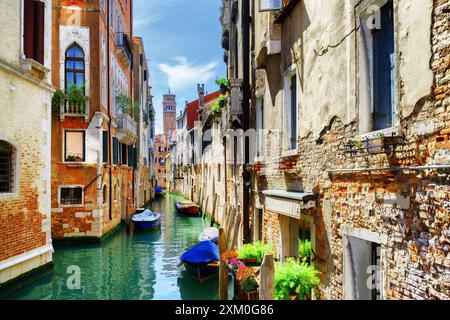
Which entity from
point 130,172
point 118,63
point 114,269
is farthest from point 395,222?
point 130,172

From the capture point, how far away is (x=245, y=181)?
31.2 feet

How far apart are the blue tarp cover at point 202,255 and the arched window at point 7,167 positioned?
4259 millimetres

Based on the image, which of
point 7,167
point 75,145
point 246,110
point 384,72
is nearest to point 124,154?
point 75,145

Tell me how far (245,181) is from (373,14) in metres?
6.04

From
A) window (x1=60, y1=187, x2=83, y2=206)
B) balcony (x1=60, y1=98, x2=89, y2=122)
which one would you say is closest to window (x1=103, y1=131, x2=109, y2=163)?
balcony (x1=60, y1=98, x2=89, y2=122)

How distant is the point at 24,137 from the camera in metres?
9.01

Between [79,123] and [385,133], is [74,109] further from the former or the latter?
[385,133]

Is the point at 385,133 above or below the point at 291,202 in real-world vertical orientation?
above

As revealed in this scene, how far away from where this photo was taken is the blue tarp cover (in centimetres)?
991

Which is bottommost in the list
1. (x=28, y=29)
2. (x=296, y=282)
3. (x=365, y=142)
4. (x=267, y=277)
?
(x=296, y=282)

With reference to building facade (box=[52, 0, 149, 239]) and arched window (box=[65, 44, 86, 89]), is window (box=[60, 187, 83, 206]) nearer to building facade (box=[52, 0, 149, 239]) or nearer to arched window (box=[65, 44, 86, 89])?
building facade (box=[52, 0, 149, 239])

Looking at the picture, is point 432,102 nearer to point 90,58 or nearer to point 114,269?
point 114,269

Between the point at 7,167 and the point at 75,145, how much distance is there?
620cm

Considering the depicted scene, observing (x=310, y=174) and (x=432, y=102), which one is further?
(x=310, y=174)
